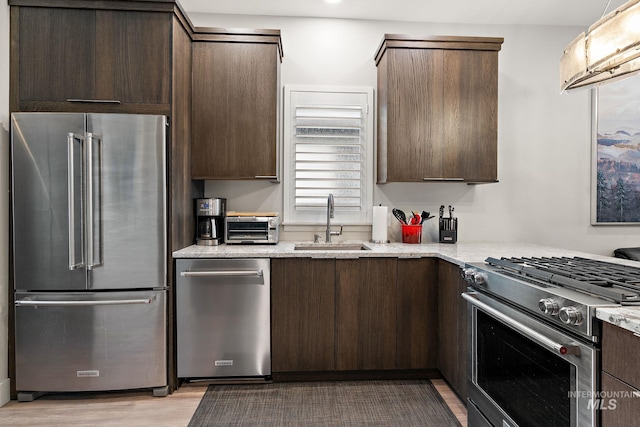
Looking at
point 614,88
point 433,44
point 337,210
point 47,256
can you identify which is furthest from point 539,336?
point 614,88

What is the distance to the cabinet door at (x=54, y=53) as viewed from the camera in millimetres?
2395

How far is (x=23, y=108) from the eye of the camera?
Answer: 239cm

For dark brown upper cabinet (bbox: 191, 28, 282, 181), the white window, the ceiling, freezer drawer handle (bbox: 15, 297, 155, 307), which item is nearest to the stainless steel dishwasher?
freezer drawer handle (bbox: 15, 297, 155, 307)

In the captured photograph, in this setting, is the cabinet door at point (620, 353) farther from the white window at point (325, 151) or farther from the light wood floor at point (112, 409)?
the white window at point (325, 151)

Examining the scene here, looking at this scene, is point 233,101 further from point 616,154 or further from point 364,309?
point 616,154

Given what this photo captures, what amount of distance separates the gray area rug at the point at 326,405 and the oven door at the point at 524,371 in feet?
1.38

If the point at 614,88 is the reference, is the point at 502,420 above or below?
below

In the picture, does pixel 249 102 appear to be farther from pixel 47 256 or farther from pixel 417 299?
pixel 417 299

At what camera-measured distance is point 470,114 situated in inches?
116

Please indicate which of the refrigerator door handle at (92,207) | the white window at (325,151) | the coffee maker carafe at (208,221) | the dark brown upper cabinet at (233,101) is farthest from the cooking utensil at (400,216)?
the refrigerator door handle at (92,207)

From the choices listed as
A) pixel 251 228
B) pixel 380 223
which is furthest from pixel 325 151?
pixel 251 228

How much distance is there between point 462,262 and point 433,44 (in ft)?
5.67

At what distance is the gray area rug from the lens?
2.17 metres

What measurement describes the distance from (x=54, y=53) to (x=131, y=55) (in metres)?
0.46
